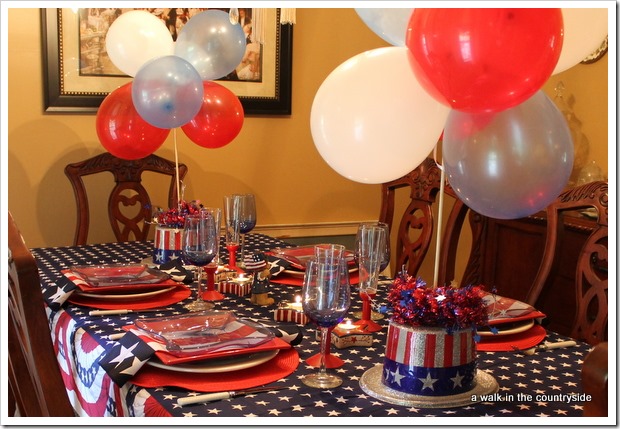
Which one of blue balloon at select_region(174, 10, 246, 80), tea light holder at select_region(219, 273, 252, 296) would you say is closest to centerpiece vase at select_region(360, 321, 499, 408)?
tea light holder at select_region(219, 273, 252, 296)

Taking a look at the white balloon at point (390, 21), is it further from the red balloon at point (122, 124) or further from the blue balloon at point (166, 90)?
the red balloon at point (122, 124)

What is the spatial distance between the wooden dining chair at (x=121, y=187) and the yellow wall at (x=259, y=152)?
0.19 m

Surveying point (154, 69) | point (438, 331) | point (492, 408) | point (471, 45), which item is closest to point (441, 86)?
point (471, 45)

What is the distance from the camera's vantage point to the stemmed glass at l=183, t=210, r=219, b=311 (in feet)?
5.57

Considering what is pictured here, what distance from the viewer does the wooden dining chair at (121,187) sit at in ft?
9.39

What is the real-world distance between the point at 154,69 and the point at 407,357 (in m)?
1.36

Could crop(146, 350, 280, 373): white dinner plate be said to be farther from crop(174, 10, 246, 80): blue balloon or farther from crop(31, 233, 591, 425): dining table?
crop(174, 10, 246, 80): blue balloon

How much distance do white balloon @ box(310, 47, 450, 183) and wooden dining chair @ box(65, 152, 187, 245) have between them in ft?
5.24

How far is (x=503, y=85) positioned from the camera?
118 cm

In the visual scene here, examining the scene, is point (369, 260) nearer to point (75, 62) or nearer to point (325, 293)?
point (325, 293)

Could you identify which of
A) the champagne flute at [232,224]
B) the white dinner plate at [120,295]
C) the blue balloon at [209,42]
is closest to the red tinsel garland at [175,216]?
the champagne flute at [232,224]

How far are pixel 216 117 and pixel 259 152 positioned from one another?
0.96m

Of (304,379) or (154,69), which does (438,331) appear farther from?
(154,69)

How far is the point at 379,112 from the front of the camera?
1.40 meters
